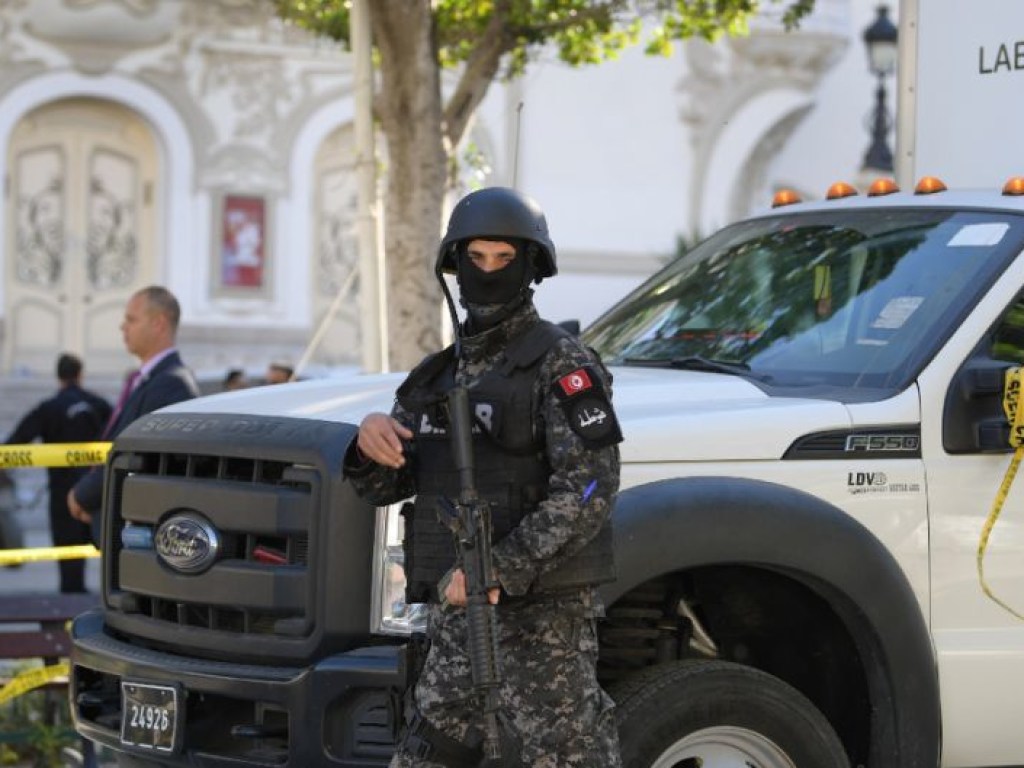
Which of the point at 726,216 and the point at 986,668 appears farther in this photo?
the point at 726,216

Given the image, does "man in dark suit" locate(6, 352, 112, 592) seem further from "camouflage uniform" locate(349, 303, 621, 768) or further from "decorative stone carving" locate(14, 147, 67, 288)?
"decorative stone carving" locate(14, 147, 67, 288)

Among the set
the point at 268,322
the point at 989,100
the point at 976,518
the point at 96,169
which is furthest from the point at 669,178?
the point at 976,518

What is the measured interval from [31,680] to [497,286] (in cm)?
375

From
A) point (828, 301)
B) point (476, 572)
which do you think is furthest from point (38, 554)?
point (476, 572)

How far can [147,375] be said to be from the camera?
25.6 feet

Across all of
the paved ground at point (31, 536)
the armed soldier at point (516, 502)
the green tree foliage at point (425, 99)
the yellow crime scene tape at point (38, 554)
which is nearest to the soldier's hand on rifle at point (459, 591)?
the armed soldier at point (516, 502)

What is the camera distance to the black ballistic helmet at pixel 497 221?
426cm

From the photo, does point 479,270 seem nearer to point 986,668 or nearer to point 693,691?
point 693,691

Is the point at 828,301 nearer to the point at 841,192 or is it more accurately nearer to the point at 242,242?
the point at 841,192

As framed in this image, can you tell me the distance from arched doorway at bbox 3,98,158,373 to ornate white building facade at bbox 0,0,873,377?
0.02 m

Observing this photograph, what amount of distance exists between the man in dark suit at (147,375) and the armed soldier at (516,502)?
335 centimetres

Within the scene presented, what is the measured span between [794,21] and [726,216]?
492 inches

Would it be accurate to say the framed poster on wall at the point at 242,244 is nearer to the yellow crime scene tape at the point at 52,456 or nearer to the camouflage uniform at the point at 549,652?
the yellow crime scene tape at the point at 52,456

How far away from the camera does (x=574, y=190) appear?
947 inches
